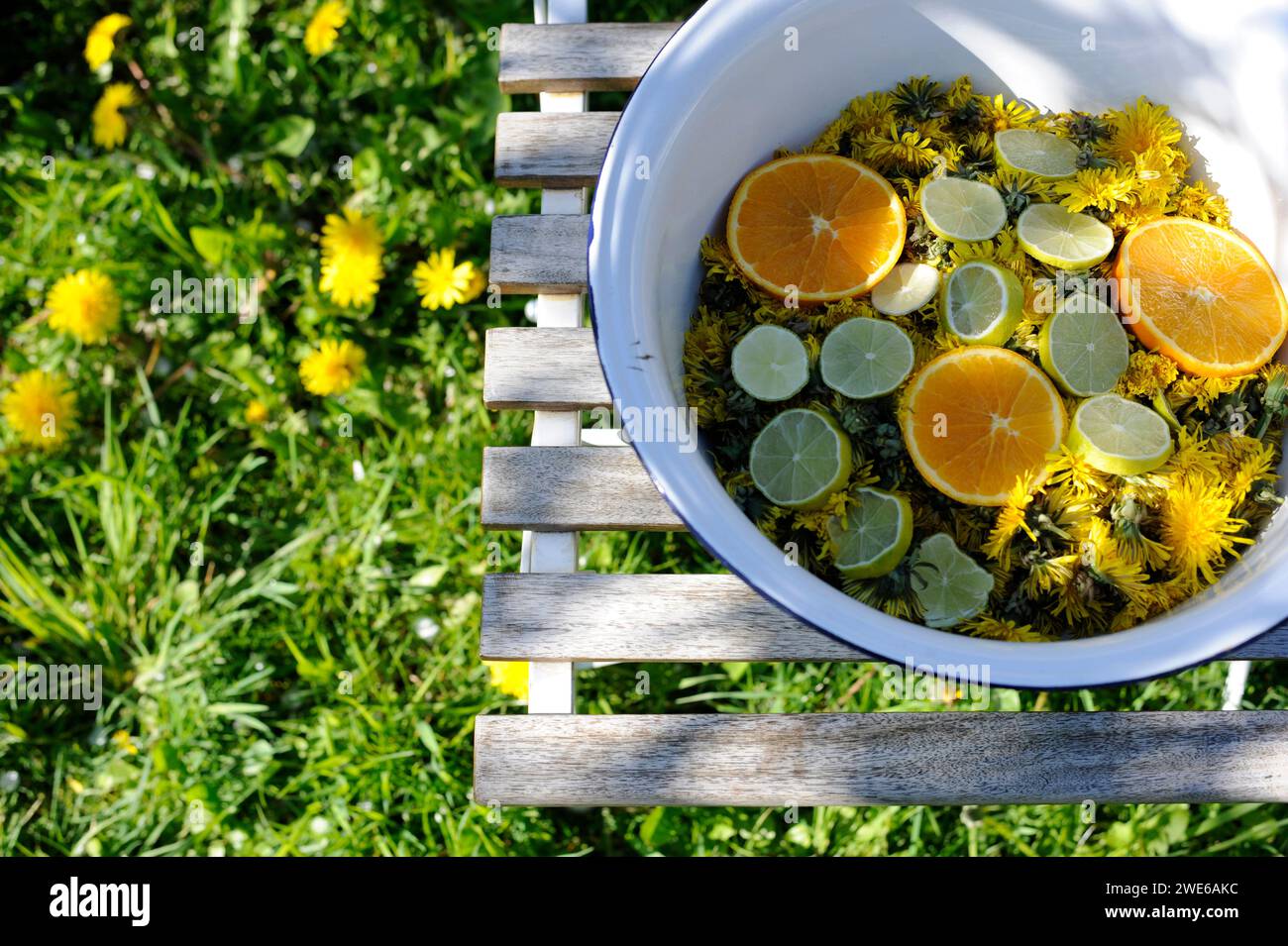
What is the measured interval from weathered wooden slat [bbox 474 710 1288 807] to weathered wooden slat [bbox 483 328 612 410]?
1.08 feet

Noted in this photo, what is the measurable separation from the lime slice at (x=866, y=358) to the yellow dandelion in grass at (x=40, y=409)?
110cm

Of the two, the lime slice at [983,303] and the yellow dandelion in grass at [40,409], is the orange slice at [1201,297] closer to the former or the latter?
the lime slice at [983,303]

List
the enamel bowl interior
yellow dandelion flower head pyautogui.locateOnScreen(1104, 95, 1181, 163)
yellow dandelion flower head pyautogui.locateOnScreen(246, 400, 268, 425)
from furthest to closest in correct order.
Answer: yellow dandelion flower head pyautogui.locateOnScreen(246, 400, 268, 425), yellow dandelion flower head pyautogui.locateOnScreen(1104, 95, 1181, 163), the enamel bowl interior

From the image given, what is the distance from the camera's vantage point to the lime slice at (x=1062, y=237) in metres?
0.96

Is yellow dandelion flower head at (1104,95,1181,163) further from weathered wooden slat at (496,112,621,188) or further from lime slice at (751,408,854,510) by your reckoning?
weathered wooden slat at (496,112,621,188)

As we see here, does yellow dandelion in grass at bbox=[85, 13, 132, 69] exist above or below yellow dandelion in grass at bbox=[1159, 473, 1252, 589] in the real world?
above

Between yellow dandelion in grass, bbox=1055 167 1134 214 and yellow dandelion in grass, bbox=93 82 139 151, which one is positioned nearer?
yellow dandelion in grass, bbox=1055 167 1134 214

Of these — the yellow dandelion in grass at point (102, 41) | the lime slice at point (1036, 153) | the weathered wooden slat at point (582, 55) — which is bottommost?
the lime slice at point (1036, 153)

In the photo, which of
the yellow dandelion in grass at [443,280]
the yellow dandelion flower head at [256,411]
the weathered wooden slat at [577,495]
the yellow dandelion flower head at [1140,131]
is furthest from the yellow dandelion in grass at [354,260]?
the yellow dandelion flower head at [1140,131]

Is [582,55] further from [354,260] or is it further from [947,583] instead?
[947,583]

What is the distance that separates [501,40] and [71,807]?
1.18 m

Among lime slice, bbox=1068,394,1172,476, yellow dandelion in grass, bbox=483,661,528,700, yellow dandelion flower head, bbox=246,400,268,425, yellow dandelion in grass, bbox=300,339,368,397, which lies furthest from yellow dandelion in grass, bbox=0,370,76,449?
lime slice, bbox=1068,394,1172,476

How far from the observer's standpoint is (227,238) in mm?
1428

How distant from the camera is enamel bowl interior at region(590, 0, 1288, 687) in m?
0.77
